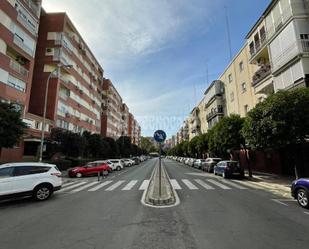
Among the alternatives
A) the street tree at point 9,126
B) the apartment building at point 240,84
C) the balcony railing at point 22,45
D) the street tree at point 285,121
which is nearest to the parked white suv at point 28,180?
the street tree at point 9,126

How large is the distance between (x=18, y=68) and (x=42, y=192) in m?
22.3

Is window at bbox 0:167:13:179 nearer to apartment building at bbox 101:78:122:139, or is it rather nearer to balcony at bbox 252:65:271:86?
balcony at bbox 252:65:271:86

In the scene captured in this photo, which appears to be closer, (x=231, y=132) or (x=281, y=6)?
(x=281, y=6)

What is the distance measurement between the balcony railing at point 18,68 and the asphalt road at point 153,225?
71.3 feet

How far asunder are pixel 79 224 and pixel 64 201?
155 inches

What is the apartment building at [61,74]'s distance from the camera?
34031 mm

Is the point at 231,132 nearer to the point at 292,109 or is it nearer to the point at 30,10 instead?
the point at 292,109

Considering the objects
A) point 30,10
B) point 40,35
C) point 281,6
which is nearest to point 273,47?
point 281,6

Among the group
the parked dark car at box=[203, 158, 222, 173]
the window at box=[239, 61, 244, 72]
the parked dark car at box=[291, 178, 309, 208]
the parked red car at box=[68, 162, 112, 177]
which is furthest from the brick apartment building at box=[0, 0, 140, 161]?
the window at box=[239, 61, 244, 72]

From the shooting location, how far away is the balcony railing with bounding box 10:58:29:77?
25.2 meters

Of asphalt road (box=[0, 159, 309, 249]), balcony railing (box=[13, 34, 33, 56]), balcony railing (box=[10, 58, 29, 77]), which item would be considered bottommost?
asphalt road (box=[0, 159, 309, 249])

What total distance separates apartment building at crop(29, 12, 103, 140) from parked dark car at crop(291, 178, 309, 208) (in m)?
27.8

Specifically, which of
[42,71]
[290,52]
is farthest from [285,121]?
[42,71]

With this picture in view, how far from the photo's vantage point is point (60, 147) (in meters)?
27.8
